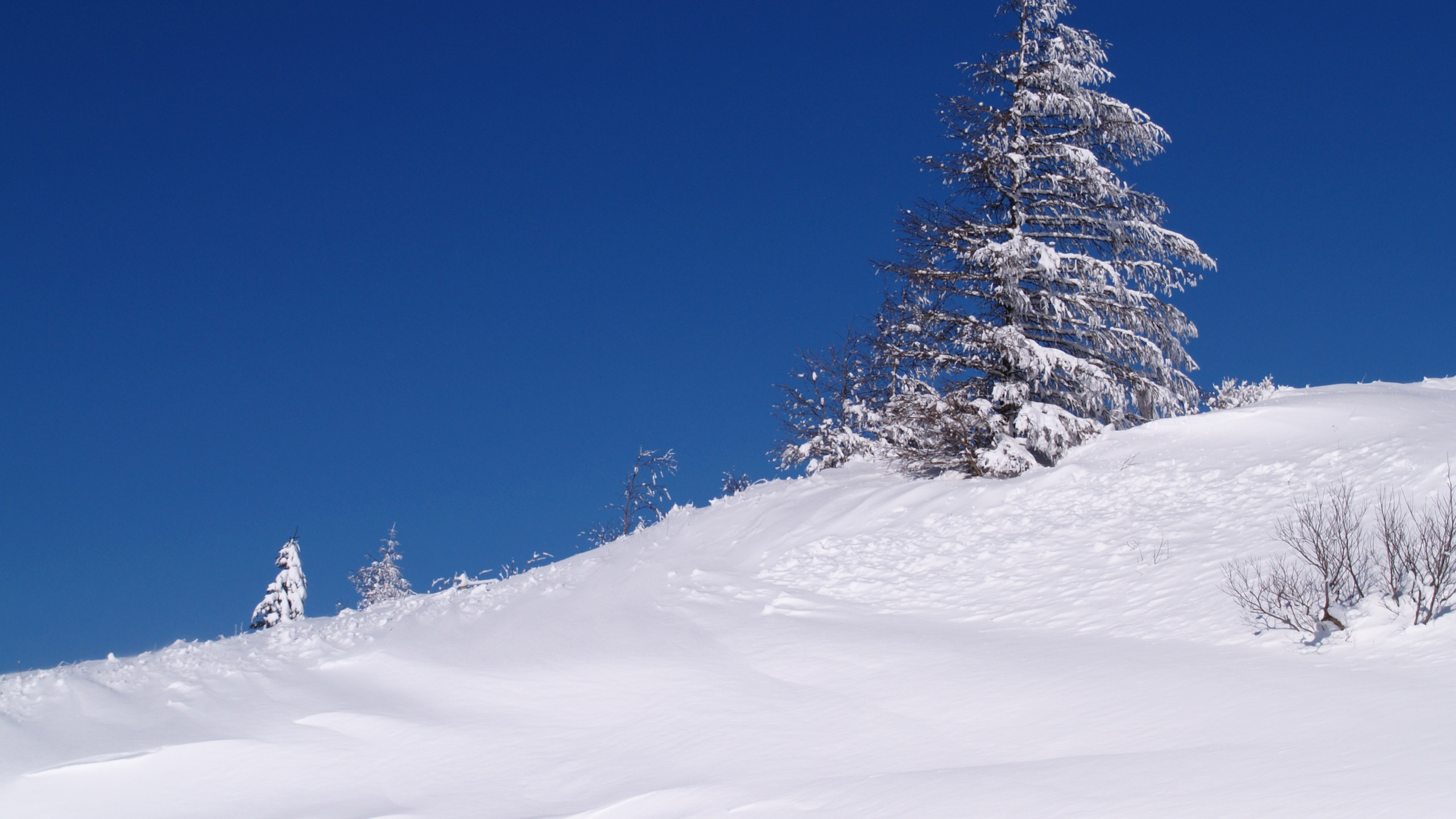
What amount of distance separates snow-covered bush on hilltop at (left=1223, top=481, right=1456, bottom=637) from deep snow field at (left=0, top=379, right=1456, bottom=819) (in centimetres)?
28

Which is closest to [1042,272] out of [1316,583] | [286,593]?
[1316,583]

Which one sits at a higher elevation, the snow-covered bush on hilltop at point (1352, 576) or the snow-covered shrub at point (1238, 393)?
the snow-covered shrub at point (1238, 393)

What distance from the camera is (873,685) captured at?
897cm

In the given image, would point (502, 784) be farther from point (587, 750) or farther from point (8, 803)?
point (8, 803)

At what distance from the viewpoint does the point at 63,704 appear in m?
9.59

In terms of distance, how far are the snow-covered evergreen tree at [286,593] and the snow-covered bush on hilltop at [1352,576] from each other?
24.2 metres

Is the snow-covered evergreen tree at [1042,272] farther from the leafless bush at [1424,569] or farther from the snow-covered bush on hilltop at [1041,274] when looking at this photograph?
the leafless bush at [1424,569]

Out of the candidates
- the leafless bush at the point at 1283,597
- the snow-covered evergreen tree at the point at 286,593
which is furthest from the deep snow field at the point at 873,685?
the snow-covered evergreen tree at the point at 286,593

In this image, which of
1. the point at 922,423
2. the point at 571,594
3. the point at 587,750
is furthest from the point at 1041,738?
the point at 922,423

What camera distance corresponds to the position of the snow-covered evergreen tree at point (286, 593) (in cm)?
2541

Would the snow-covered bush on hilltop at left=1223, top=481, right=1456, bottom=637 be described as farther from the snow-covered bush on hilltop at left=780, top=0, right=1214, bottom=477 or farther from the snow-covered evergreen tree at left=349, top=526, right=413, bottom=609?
the snow-covered evergreen tree at left=349, top=526, right=413, bottom=609

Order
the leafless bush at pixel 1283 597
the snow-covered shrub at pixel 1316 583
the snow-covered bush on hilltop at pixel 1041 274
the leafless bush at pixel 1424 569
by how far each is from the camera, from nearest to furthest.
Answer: the leafless bush at pixel 1424 569, the snow-covered shrub at pixel 1316 583, the leafless bush at pixel 1283 597, the snow-covered bush on hilltop at pixel 1041 274

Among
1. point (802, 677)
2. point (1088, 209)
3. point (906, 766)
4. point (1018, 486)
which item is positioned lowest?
point (906, 766)

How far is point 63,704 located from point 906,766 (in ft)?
28.9
